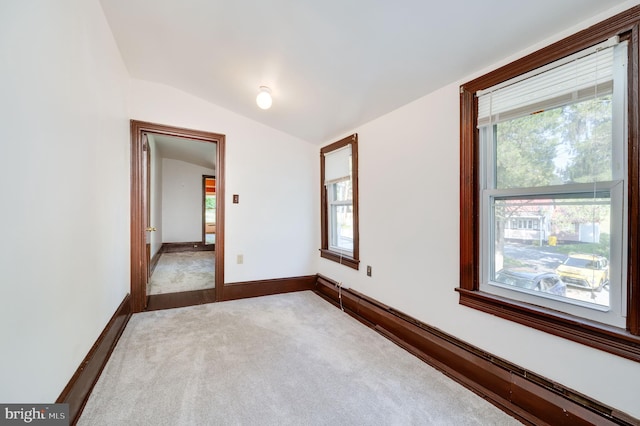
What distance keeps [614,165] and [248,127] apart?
328 cm

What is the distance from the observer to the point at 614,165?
122cm

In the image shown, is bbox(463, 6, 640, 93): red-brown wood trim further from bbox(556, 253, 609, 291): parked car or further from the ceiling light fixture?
the ceiling light fixture

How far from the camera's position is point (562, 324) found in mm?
1328

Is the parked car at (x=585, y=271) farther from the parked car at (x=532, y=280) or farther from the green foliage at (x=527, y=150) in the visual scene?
the green foliage at (x=527, y=150)

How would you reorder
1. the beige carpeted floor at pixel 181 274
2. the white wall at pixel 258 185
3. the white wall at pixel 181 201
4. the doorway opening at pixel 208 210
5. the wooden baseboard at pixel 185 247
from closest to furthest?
the white wall at pixel 258 185 < the beige carpeted floor at pixel 181 274 < the wooden baseboard at pixel 185 247 < the white wall at pixel 181 201 < the doorway opening at pixel 208 210

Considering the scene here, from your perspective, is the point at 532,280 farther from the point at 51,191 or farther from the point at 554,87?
the point at 51,191

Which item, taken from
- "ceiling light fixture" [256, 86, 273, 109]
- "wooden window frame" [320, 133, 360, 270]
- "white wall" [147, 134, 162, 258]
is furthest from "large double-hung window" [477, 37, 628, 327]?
"white wall" [147, 134, 162, 258]

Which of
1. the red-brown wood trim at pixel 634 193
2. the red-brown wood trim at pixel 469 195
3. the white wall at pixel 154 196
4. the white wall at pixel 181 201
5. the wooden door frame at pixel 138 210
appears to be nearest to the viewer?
the red-brown wood trim at pixel 634 193

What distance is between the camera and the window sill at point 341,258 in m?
2.92

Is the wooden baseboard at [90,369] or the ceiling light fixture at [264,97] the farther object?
the ceiling light fixture at [264,97]

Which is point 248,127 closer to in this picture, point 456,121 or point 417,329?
point 456,121

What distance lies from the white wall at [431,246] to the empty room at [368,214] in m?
0.01

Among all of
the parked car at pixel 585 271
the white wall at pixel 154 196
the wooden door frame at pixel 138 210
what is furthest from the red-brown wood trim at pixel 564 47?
the white wall at pixel 154 196

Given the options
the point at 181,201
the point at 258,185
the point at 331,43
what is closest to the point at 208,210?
the point at 181,201
